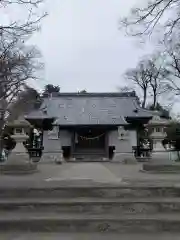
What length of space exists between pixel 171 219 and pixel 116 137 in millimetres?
25061

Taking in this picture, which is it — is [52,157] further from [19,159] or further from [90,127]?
[19,159]

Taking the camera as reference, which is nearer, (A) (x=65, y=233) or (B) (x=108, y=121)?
(A) (x=65, y=233)

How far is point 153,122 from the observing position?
15539mm

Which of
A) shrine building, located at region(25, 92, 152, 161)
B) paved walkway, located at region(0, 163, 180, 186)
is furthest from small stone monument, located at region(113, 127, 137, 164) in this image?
paved walkway, located at region(0, 163, 180, 186)

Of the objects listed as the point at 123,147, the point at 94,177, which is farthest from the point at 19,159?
the point at 123,147

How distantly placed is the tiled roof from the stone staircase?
73.5ft

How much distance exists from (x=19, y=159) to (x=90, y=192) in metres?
8.65

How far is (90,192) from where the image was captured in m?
7.16

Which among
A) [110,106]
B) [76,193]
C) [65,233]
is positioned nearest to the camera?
[65,233]

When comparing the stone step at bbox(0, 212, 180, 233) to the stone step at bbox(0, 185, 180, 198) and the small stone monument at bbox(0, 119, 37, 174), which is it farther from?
the small stone monument at bbox(0, 119, 37, 174)

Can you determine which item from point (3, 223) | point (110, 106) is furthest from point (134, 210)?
point (110, 106)

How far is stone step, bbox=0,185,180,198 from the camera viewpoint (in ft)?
23.2

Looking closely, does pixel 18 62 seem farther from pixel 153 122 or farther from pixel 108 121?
pixel 108 121

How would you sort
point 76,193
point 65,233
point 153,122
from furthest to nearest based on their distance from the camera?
point 153,122 < point 76,193 < point 65,233
